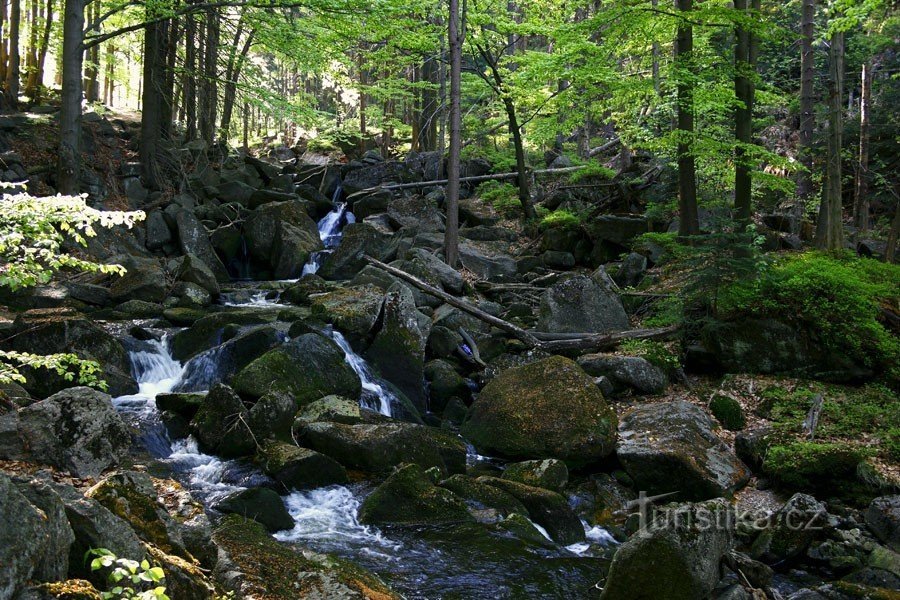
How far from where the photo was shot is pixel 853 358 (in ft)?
32.4

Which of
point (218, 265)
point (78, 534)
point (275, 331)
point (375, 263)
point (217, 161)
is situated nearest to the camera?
point (78, 534)

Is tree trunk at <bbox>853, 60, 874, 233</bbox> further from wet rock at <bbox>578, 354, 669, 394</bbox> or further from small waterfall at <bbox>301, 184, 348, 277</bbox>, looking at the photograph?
small waterfall at <bbox>301, 184, 348, 277</bbox>

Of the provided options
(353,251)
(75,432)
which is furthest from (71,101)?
(75,432)

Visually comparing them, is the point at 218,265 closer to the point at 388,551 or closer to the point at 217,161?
the point at 217,161

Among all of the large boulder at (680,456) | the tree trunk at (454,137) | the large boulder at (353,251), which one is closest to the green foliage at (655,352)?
the large boulder at (680,456)

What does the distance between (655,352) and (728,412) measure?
186 cm

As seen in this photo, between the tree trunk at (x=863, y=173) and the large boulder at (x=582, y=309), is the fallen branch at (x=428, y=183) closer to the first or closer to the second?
the tree trunk at (x=863, y=173)

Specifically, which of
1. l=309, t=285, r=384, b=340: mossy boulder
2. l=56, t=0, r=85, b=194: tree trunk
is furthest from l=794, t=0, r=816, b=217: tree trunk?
l=56, t=0, r=85, b=194: tree trunk

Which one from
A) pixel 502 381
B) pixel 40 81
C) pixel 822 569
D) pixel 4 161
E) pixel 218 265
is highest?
pixel 40 81

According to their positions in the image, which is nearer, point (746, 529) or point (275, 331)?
point (746, 529)

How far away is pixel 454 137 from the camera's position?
15.8 meters

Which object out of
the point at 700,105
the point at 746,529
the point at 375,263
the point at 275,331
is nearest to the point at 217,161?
the point at 375,263

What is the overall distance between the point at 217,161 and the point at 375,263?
11.6m

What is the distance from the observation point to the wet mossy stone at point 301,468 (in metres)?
7.34
